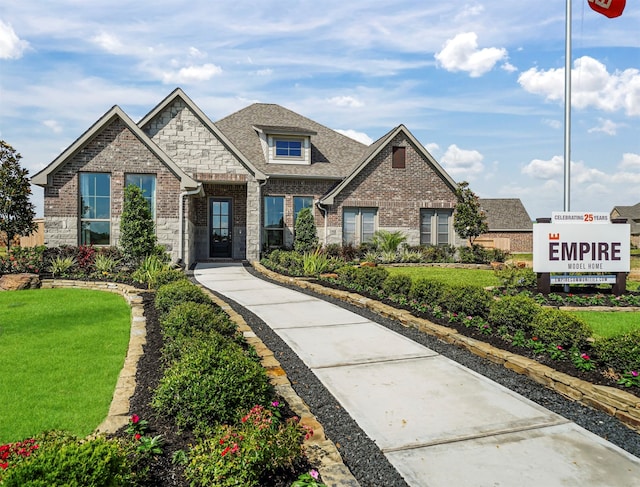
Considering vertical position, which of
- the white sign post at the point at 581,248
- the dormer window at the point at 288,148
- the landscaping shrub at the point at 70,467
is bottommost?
the landscaping shrub at the point at 70,467

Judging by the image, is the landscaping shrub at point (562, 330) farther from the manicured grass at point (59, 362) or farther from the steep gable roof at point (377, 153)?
the steep gable roof at point (377, 153)

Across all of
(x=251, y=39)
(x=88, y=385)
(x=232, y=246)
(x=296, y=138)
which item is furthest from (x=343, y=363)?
(x=296, y=138)

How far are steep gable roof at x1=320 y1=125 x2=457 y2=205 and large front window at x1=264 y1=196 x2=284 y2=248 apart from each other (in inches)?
74.0

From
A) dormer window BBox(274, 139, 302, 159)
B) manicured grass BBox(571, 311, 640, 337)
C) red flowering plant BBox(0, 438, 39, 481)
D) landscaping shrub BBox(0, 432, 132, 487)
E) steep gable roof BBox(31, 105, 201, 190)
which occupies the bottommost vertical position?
manicured grass BBox(571, 311, 640, 337)

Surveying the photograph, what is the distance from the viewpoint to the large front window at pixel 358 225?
67.2 feet

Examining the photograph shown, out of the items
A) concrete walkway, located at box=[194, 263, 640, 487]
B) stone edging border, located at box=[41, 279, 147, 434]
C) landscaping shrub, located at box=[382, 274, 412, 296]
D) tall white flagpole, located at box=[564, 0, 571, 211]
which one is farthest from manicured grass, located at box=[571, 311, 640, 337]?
stone edging border, located at box=[41, 279, 147, 434]

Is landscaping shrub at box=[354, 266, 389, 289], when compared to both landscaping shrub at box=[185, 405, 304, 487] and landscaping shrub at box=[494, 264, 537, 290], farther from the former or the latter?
landscaping shrub at box=[185, 405, 304, 487]

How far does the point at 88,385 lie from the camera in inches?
179

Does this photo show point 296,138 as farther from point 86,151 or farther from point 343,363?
point 343,363

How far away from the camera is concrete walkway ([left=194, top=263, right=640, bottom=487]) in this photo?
3145 millimetres

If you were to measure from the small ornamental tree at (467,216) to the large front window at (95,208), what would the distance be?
14.5 meters

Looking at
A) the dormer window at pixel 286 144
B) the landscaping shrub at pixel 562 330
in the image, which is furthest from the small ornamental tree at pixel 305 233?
the landscaping shrub at pixel 562 330

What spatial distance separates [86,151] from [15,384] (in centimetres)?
1194

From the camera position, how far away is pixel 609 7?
1151 centimetres
